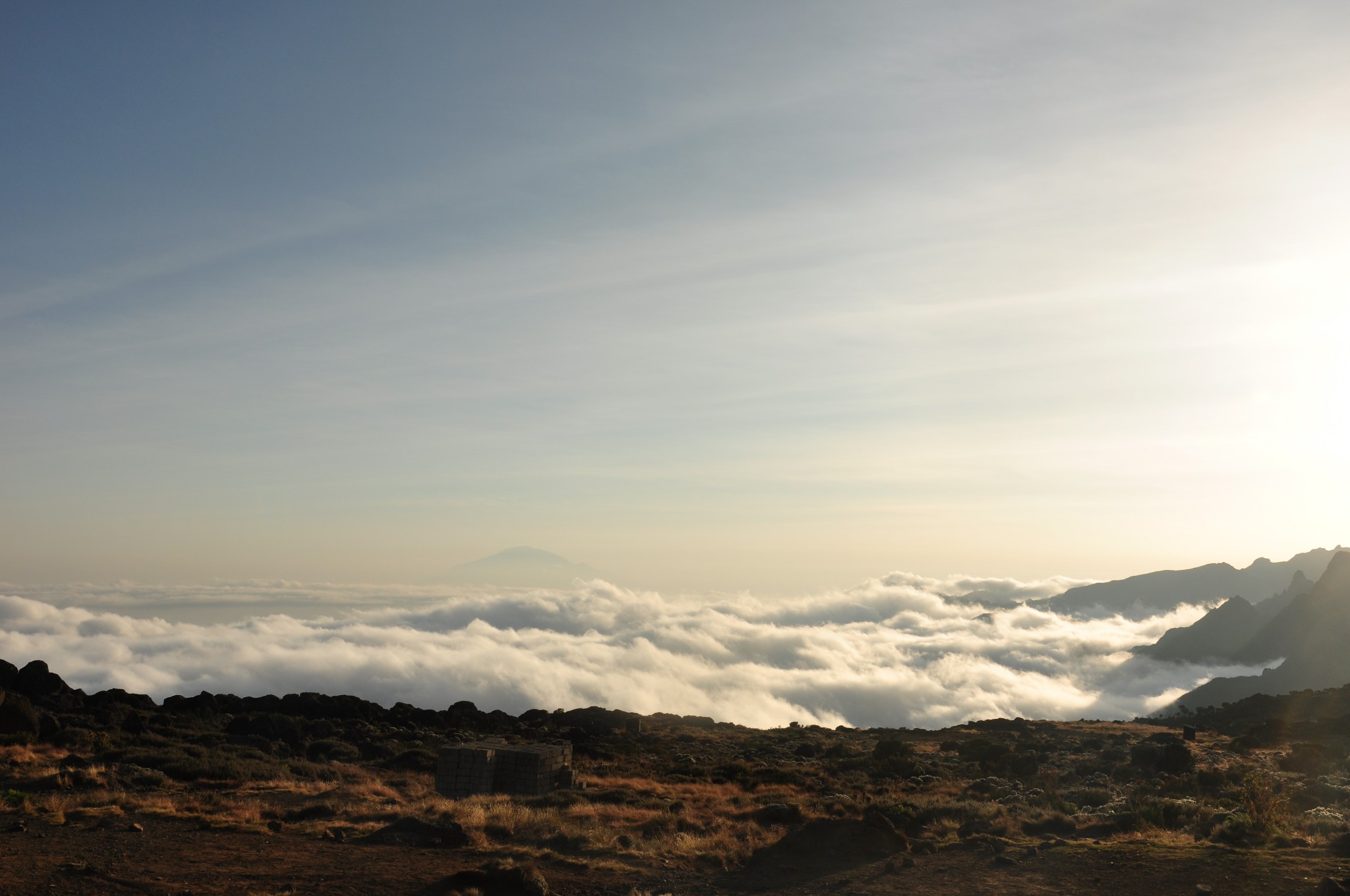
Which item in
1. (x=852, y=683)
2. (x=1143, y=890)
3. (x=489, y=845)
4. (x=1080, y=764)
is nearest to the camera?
(x=1143, y=890)

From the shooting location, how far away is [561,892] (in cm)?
1335

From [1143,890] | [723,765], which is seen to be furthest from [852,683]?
[1143,890]

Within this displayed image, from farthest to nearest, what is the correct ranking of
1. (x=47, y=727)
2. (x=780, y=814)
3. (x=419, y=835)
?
(x=47, y=727) → (x=780, y=814) → (x=419, y=835)

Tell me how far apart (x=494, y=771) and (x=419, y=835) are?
801 centimetres

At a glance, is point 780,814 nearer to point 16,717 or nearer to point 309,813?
point 309,813

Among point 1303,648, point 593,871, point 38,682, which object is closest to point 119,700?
point 38,682

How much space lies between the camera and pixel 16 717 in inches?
1244

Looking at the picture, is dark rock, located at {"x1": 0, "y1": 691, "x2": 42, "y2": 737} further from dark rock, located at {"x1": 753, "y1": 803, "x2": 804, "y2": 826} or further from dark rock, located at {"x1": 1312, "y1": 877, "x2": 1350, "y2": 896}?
dark rock, located at {"x1": 1312, "y1": 877, "x2": 1350, "y2": 896}

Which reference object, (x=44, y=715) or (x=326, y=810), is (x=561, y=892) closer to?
(x=326, y=810)

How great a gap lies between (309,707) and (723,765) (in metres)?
29.9

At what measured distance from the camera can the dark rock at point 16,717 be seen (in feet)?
102

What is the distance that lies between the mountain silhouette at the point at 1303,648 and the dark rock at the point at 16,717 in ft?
362

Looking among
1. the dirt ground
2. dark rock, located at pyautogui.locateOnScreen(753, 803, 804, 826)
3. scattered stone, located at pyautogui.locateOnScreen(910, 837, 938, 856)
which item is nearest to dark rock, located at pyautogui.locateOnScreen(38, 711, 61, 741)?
the dirt ground

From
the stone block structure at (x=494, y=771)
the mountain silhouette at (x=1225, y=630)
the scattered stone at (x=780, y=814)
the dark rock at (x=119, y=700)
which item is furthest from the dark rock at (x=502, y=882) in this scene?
the mountain silhouette at (x=1225, y=630)
